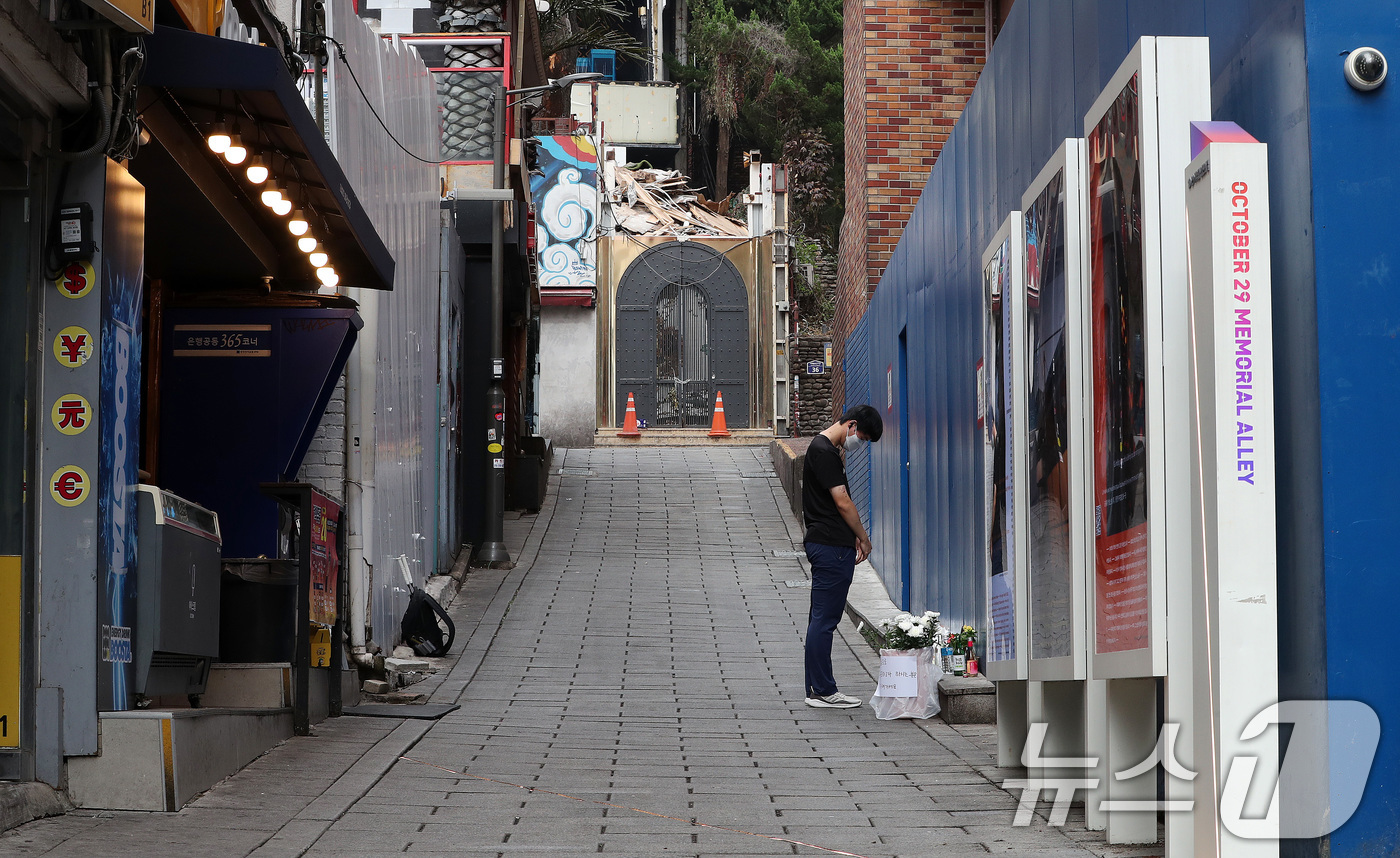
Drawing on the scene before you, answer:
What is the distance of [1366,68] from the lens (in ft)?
12.4

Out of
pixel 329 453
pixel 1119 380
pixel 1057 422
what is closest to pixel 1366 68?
pixel 1119 380

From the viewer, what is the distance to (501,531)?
16.1 metres

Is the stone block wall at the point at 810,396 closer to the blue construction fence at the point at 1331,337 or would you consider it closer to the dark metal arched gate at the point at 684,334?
the dark metal arched gate at the point at 684,334

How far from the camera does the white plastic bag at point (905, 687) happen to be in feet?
27.9

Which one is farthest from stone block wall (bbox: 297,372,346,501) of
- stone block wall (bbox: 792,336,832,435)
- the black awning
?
stone block wall (bbox: 792,336,832,435)

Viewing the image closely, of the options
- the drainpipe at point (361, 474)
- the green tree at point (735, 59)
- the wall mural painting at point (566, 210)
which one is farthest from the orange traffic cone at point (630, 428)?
the green tree at point (735, 59)

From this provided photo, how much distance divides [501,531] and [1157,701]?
11.6 metres

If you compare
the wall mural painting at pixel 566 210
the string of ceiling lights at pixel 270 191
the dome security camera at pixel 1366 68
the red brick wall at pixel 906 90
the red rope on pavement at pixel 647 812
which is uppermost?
the wall mural painting at pixel 566 210

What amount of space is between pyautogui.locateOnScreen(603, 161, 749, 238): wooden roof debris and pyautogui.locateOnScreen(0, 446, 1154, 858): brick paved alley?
832 inches

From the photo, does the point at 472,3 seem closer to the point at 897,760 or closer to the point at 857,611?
the point at 857,611

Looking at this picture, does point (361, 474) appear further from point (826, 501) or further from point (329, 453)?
point (826, 501)

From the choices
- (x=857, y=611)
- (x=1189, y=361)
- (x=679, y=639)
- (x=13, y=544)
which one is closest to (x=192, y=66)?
(x=13, y=544)

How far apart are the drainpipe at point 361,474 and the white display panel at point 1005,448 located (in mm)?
4664

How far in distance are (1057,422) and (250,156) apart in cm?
→ 441
